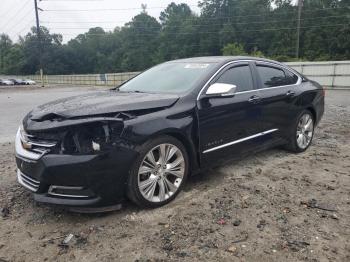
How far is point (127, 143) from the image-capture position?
10.8 feet

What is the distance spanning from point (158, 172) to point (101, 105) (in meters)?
0.93

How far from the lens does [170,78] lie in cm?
451

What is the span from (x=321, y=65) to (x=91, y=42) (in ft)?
298

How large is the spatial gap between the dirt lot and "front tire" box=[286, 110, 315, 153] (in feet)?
3.13

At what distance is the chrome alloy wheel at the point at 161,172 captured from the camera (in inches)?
139

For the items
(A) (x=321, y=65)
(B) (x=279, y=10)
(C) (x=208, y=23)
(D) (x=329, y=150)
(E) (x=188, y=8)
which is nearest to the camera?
(D) (x=329, y=150)

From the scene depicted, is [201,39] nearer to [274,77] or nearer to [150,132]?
[274,77]

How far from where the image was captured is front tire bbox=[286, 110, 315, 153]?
18.2 ft

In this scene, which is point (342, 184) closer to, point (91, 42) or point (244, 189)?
point (244, 189)

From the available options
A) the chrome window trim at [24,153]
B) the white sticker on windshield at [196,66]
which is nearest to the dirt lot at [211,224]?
the chrome window trim at [24,153]

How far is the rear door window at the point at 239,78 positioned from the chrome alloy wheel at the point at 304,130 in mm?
1490

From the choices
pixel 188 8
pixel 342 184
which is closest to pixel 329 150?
pixel 342 184

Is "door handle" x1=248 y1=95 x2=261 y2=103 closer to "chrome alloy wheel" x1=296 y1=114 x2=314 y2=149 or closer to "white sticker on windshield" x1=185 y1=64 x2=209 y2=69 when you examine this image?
"white sticker on windshield" x1=185 y1=64 x2=209 y2=69

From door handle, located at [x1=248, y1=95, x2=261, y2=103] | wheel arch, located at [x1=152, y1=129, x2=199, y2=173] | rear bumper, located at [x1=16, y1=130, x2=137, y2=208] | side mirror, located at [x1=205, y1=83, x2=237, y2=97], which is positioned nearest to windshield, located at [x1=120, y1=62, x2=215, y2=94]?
side mirror, located at [x1=205, y1=83, x2=237, y2=97]
